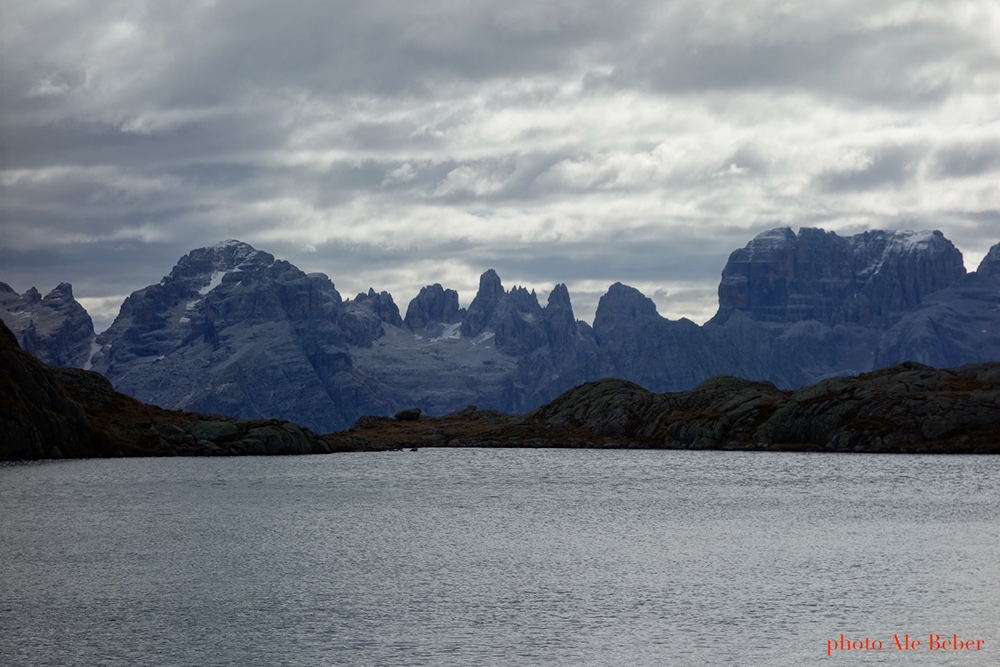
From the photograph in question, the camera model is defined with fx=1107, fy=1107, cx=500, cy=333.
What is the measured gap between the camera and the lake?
4809 centimetres

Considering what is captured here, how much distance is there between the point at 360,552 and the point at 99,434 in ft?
423

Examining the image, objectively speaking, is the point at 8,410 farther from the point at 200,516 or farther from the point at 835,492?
the point at 835,492

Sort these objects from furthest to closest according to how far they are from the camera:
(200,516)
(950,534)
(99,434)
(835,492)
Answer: (99,434) → (835,492) → (200,516) → (950,534)

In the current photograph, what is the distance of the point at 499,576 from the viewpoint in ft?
223

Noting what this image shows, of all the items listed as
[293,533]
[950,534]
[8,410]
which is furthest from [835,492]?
[8,410]

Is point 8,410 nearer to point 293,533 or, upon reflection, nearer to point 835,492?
point 293,533

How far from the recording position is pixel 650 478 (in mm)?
159875

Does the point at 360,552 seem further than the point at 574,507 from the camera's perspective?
No

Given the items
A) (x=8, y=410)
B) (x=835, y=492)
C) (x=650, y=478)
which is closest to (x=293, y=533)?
(x=835, y=492)

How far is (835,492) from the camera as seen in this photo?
421ft

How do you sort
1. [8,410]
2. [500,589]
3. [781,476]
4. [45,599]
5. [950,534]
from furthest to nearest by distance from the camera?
1. [8,410]
2. [781,476]
3. [950,534]
4. [500,589]
5. [45,599]

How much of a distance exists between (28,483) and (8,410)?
1470 inches

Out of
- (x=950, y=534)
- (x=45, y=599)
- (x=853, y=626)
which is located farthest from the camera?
(x=950, y=534)

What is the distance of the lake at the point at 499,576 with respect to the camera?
48.1 m
